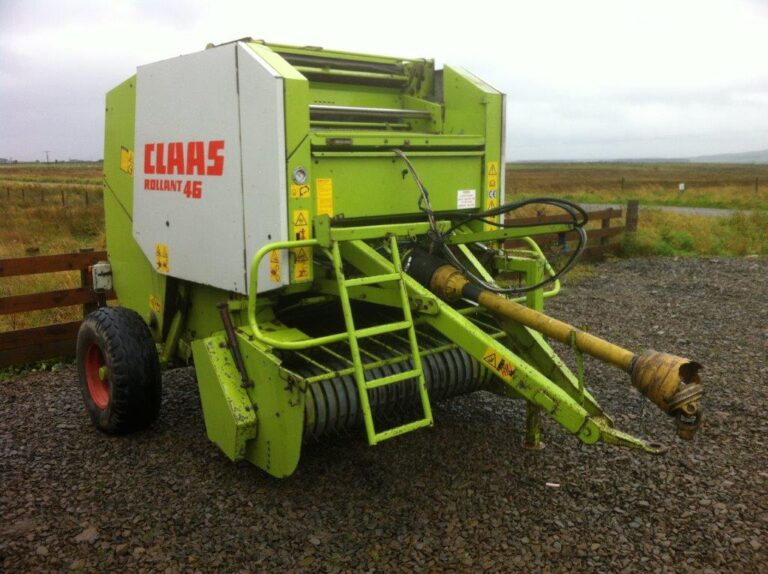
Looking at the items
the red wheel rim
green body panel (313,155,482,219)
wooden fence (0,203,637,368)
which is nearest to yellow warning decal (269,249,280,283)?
green body panel (313,155,482,219)

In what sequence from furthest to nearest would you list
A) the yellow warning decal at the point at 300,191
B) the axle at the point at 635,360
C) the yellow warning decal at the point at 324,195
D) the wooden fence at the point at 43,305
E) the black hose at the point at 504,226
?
1. the wooden fence at the point at 43,305
2. the yellow warning decal at the point at 324,195
3. the yellow warning decal at the point at 300,191
4. the black hose at the point at 504,226
5. the axle at the point at 635,360

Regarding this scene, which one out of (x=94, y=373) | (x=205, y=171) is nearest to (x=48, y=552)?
(x=94, y=373)

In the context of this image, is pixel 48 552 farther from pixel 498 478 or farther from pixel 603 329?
pixel 603 329

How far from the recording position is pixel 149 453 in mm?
4301

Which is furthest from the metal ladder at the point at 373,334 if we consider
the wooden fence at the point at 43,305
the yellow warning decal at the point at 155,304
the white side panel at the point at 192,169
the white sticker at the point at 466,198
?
the wooden fence at the point at 43,305

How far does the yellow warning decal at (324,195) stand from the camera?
3.82 m

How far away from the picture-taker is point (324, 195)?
385 cm

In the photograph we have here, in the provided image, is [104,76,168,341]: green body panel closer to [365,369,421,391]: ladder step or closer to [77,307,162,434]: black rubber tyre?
[77,307,162,434]: black rubber tyre

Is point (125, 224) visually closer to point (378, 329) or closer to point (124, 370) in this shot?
point (124, 370)

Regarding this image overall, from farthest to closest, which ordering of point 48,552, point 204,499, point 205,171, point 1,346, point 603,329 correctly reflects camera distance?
1. point 603,329
2. point 1,346
3. point 205,171
4. point 204,499
5. point 48,552

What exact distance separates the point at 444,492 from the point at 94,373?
2538mm

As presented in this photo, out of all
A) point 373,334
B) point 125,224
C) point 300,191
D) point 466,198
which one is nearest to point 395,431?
point 373,334

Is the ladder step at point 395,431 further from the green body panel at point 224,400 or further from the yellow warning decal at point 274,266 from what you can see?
the yellow warning decal at point 274,266

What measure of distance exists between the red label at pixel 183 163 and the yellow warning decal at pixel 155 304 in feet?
2.49
